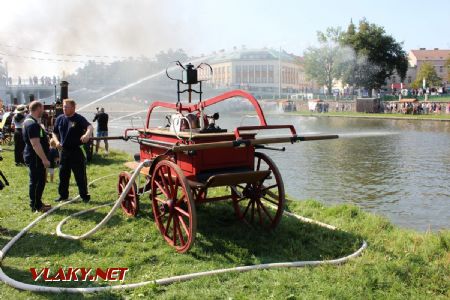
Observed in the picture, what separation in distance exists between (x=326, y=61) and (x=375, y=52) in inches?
347

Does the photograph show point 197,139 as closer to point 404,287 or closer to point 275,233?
point 275,233

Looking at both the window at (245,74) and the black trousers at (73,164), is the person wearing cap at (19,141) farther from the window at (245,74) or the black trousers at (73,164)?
the window at (245,74)

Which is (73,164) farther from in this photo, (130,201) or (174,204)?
(174,204)

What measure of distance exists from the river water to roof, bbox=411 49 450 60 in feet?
328

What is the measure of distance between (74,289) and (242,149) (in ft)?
9.24

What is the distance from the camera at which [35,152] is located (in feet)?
24.6

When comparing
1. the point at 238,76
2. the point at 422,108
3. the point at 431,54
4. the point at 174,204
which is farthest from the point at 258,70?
the point at 174,204

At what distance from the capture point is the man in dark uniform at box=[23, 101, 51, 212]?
7.32 m

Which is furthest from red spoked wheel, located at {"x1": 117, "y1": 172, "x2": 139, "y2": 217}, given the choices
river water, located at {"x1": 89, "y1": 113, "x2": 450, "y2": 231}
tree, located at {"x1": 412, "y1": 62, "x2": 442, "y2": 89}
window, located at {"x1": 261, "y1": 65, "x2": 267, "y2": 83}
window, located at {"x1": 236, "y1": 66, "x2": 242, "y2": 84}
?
window, located at {"x1": 261, "y1": 65, "x2": 267, "y2": 83}

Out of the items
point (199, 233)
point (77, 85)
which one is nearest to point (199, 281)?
point (199, 233)

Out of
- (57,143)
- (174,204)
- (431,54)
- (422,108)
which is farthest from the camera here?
(431,54)

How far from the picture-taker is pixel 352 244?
6062mm

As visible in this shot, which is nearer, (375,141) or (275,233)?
(275,233)

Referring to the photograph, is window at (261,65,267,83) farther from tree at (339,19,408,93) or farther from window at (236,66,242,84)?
tree at (339,19,408,93)
